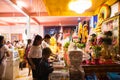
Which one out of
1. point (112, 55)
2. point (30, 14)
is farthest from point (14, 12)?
point (112, 55)

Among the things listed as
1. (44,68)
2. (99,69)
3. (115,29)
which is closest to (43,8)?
(115,29)

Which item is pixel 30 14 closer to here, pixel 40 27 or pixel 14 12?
pixel 14 12

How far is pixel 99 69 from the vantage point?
2.42 metres

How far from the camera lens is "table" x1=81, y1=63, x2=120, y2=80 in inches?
94.3

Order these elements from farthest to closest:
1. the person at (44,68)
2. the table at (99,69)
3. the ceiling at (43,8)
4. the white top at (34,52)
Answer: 1. the ceiling at (43,8)
2. the white top at (34,52)
3. the person at (44,68)
4. the table at (99,69)

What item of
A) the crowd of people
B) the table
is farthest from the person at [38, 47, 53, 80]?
the table

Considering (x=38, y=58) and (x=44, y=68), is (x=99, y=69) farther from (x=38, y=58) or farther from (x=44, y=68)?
(x=38, y=58)

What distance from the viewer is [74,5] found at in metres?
4.55

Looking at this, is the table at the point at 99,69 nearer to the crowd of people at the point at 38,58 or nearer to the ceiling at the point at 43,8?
the crowd of people at the point at 38,58

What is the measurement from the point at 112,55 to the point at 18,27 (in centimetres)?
1337

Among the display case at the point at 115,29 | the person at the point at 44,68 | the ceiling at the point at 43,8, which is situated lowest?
the person at the point at 44,68

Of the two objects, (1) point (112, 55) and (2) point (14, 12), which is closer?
(1) point (112, 55)

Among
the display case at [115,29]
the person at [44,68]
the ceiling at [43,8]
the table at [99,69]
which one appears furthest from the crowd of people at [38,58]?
the ceiling at [43,8]

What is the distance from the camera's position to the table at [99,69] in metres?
2.40
